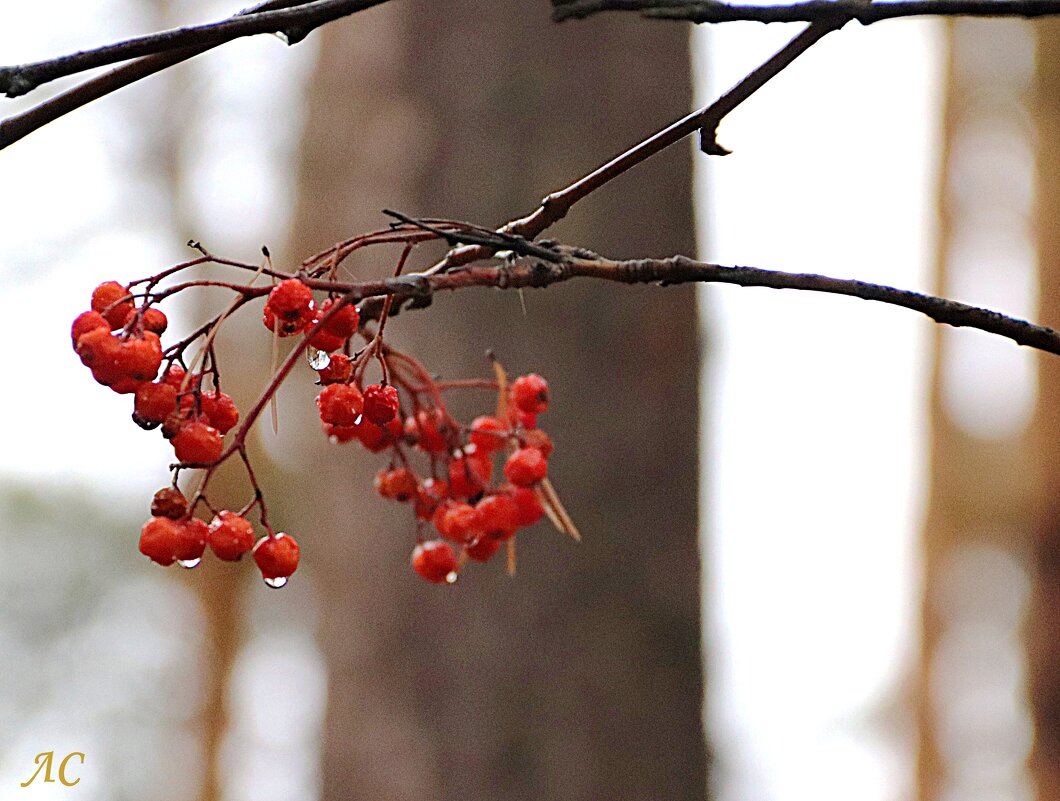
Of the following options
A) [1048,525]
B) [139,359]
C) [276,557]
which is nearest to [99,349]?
[139,359]

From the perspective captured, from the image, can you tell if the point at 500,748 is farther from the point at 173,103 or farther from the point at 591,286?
the point at 173,103

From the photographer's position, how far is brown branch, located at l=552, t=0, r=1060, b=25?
308mm

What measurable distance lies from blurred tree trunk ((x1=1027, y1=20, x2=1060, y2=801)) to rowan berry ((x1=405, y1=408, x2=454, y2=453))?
12.1 ft

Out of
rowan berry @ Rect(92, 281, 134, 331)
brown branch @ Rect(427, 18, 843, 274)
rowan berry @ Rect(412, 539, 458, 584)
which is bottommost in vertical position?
rowan berry @ Rect(412, 539, 458, 584)

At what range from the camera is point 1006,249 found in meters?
4.54

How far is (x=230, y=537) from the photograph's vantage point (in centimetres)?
49

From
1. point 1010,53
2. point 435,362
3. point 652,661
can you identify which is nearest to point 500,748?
point 652,661

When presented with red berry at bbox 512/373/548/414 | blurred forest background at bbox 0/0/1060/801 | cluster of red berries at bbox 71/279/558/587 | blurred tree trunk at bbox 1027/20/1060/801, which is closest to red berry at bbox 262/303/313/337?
cluster of red berries at bbox 71/279/558/587

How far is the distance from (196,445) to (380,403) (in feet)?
0.25

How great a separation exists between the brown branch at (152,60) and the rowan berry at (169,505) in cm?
17

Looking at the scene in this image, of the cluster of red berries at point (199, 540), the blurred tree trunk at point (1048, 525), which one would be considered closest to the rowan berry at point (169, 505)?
the cluster of red berries at point (199, 540)

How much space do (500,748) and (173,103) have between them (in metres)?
3.28

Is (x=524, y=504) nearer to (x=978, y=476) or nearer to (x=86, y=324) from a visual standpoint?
(x=86, y=324)

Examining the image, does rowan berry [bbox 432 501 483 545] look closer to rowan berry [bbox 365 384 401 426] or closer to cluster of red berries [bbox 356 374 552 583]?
cluster of red berries [bbox 356 374 552 583]
